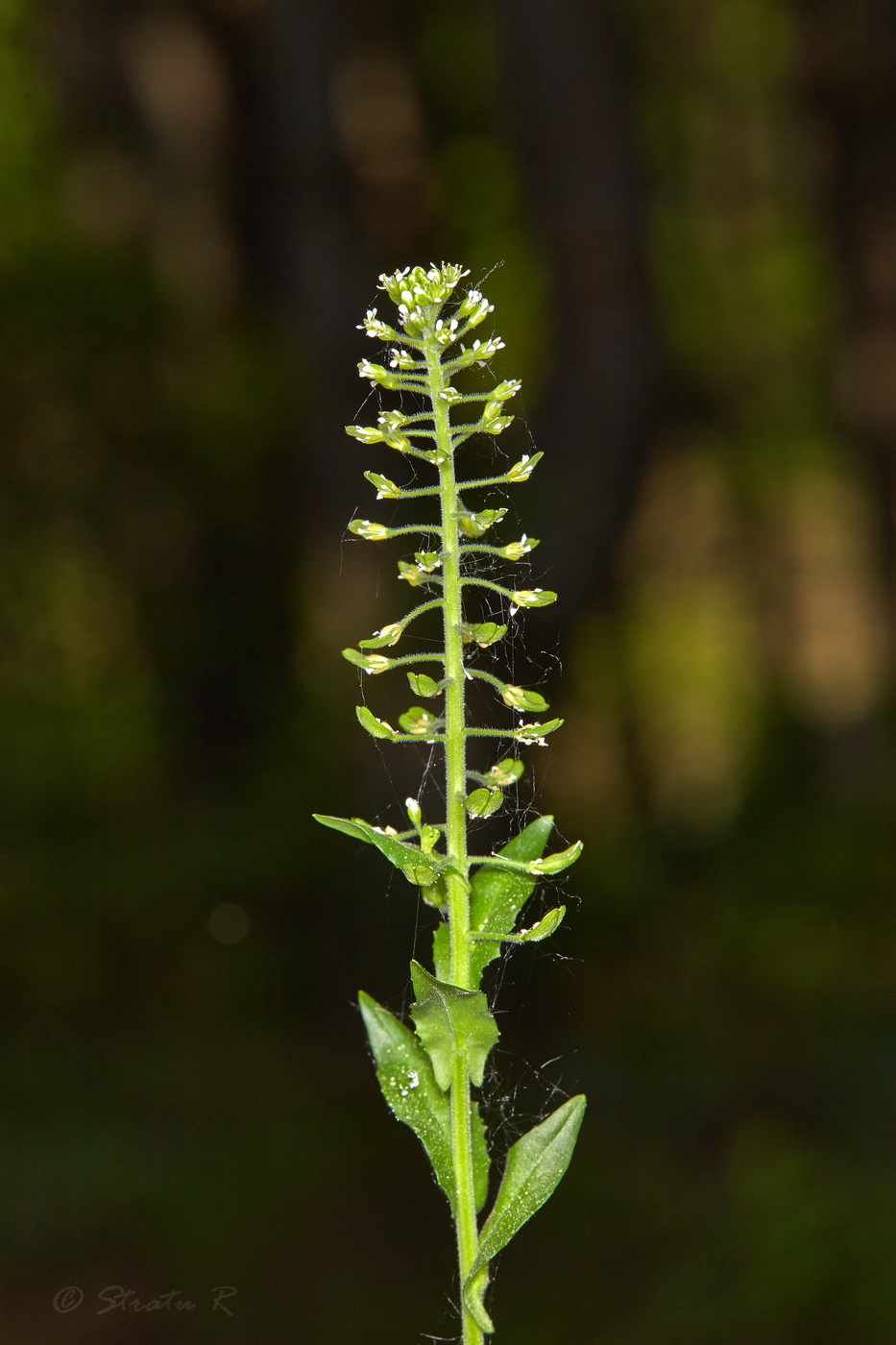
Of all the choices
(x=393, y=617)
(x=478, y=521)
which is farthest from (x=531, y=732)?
(x=393, y=617)

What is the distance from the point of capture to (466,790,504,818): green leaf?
1.19 meters

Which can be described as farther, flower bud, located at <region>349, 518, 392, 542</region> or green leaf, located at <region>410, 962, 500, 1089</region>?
flower bud, located at <region>349, 518, 392, 542</region>

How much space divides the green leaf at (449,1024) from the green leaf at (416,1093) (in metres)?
0.03

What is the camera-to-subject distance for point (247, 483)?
14117 mm

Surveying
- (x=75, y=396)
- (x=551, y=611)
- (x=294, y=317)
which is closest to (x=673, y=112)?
(x=294, y=317)

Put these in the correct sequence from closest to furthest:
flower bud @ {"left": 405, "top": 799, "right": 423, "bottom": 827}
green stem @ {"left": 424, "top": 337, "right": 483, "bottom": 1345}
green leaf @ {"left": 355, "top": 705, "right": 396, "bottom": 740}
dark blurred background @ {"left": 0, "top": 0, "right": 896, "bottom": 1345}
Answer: green stem @ {"left": 424, "top": 337, "right": 483, "bottom": 1345}, green leaf @ {"left": 355, "top": 705, "right": 396, "bottom": 740}, flower bud @ {"left": 405, "top": 799, "right": 423, "bottom": 827}, dark blurred background @ {"left": 0, "top": 0, "right": 896, "bottom": 1345}

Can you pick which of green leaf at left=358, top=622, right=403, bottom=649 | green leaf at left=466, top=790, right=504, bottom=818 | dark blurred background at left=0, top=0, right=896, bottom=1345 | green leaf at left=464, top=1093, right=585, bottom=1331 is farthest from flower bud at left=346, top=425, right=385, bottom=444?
dark blurred background at left=0, top=0, right=896, bottom=1345

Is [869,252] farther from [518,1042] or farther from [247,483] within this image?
[518,1042]

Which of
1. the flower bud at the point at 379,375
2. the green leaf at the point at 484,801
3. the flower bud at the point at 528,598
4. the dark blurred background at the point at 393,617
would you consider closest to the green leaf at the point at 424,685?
the green leaf at the point at 484,801

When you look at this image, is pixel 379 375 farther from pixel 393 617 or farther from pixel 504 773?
pixel 393 617

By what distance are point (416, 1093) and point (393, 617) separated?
31.5ft

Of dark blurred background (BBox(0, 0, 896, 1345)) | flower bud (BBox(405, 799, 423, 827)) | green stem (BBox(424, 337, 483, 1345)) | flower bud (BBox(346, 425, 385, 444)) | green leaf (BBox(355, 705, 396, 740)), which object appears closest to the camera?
green stem (BBox(424, 337, 483, 1345))

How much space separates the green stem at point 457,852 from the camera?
1.04 m

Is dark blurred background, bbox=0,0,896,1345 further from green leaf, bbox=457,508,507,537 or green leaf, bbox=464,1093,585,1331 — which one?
green leaf, bbox=457,508,507,537
